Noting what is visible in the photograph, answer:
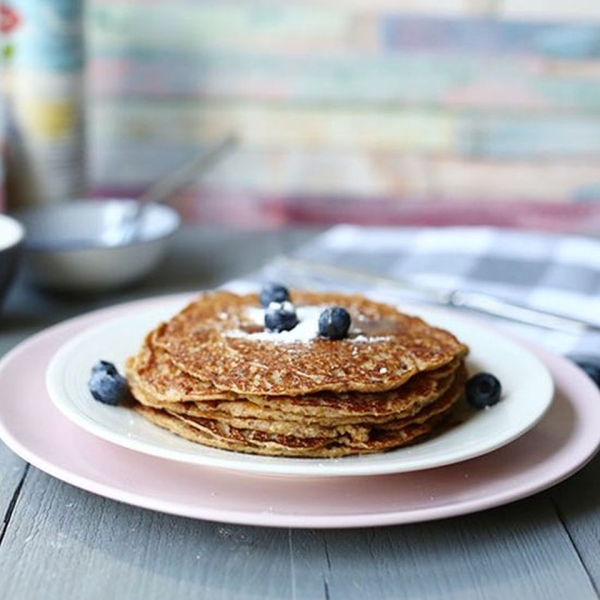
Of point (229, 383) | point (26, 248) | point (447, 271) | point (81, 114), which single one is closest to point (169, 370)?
point (229, 383)

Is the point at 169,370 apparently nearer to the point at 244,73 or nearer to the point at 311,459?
the point at 311,459

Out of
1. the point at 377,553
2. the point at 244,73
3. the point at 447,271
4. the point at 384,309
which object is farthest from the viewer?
the point at 244,73

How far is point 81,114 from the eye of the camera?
1.98m

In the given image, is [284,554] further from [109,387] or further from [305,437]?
[109,387]

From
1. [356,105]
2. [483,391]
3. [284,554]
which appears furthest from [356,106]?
[284,554]

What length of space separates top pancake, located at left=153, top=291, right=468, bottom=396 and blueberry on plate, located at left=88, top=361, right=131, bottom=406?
6 cm

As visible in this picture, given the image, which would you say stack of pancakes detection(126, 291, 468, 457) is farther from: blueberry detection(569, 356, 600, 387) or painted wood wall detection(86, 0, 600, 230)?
painted wood wall detection(86, 0, 600, 230)

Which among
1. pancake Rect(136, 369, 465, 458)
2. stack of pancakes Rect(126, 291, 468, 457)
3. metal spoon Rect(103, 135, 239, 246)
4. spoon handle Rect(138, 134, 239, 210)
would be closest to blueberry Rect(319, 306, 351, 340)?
stack of pancakes Rect(126, 291, 468, 457)

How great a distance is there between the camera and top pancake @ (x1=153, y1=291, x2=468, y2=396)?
107cm

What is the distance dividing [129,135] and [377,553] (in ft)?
4.58

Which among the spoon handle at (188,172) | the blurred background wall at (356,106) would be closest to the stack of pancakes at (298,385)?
the spoon handle at (188,172)

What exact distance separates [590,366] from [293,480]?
19.6 inches

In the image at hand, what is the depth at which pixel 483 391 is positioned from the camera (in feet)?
3.86

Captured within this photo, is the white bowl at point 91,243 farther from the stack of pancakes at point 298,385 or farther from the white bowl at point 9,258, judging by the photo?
the stack of pancakes at point 298,385
